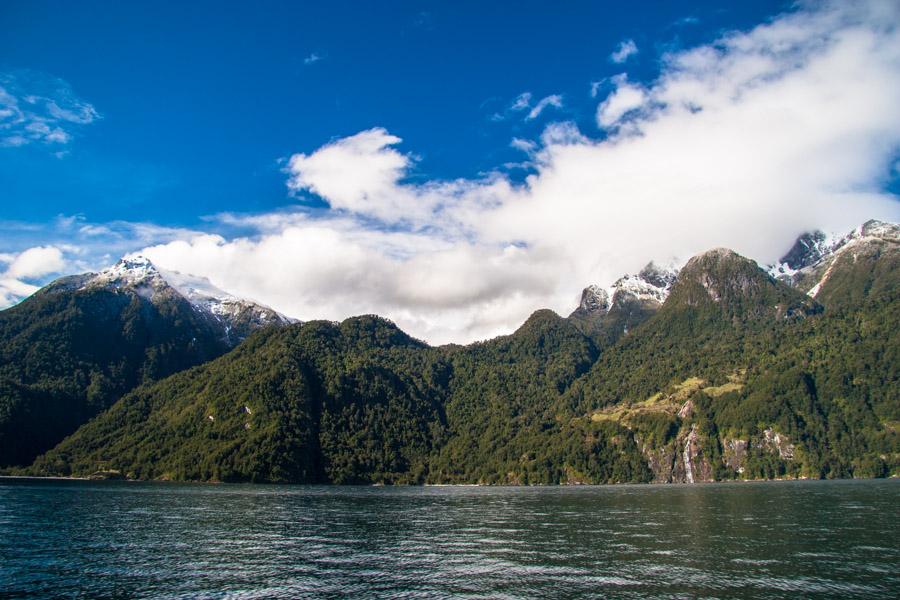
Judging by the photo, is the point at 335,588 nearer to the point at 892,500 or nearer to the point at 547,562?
the point at 547,562

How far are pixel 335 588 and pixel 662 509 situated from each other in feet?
349

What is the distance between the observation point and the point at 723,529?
337ft

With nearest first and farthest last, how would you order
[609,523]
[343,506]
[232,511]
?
1. [609,523]
2. [232,511]
3. [343,506]

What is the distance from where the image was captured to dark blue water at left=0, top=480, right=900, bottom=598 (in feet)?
199

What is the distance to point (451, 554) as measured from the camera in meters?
80.4

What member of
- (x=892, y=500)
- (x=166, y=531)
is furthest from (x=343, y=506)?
(x=892, y=500)

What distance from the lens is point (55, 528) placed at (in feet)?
327

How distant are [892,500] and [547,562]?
12376 cm

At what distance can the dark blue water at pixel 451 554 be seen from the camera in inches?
2384

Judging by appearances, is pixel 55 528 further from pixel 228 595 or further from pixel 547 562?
pixel 547 562

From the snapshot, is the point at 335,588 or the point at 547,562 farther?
the point at 547,562

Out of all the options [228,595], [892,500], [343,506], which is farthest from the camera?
[343,506]

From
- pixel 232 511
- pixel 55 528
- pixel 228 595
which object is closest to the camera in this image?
pixel 228 595

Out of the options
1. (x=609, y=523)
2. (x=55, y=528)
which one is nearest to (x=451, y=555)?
(x=609, y=523)
